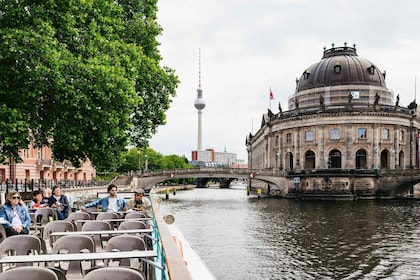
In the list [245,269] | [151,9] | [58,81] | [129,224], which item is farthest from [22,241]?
[151,9]

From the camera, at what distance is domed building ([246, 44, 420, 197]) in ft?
205

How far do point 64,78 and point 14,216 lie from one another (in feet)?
26.8

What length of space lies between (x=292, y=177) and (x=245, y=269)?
46332 millimetres

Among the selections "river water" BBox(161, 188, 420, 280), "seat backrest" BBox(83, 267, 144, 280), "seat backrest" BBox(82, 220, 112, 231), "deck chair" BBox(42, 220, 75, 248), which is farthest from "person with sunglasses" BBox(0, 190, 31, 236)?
"river water" BBox(161, 188, 420, 280)

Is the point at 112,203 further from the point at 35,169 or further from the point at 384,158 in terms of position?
the point at 384,158

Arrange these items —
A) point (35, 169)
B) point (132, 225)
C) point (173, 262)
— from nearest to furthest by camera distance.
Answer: point (173, 262)
point (132, 225)
point (35, 169)

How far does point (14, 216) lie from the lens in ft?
31.0

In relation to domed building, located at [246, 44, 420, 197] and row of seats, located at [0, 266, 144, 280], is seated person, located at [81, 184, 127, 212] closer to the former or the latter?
row of seats, located at [0, 266, 144, 280]

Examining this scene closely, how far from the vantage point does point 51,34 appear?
16438 millimetres

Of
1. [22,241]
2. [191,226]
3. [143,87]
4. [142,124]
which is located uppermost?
[143,87]

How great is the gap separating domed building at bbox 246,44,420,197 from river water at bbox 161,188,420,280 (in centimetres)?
2105

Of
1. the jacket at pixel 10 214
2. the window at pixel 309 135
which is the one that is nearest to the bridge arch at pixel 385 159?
the window at pixel 309 135

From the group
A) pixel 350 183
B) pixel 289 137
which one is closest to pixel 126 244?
pixel 350 183

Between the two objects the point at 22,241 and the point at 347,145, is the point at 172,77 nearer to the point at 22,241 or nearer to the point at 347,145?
the point at 22,241
